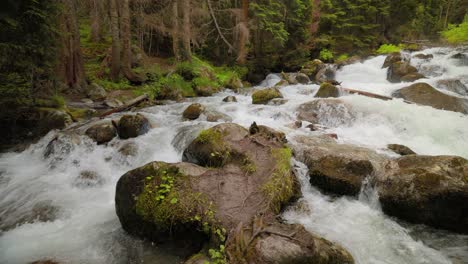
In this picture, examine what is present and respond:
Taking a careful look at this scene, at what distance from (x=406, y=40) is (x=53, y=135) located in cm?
3392

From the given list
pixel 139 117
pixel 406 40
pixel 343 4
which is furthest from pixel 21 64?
pixel 406 40

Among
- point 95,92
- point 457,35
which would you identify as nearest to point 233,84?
point 95,92

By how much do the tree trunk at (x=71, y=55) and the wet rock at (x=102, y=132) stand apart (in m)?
4.90

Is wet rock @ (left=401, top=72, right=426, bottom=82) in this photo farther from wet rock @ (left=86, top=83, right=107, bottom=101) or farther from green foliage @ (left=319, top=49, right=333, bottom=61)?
wet rock @ (left=86, top=83, right=107, bottom=101)

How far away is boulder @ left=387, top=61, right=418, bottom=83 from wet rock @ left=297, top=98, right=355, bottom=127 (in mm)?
8002

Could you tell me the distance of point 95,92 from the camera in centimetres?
1250

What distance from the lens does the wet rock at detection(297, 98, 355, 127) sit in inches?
379

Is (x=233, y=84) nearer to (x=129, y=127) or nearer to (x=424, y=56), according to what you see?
(x=129, y=127)

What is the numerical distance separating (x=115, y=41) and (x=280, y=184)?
1202 centimetres

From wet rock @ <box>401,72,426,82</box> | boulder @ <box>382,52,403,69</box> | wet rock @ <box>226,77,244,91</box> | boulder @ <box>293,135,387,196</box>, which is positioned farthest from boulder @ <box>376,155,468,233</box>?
boulder @ <box>382,52,403,69</box>

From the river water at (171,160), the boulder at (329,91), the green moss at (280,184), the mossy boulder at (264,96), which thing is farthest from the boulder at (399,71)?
the green moss at (280,184)

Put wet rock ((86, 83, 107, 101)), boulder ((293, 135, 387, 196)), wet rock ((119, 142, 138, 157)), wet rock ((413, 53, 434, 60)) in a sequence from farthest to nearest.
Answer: wet rock ((413, 53, 434, 60)), wet rock ((86, 83, 107, 101)), wet rock ((119, 142, 138, 157)), boulder ((293, 135, 387, 196))

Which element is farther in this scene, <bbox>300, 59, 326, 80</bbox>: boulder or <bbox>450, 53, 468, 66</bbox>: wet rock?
<bbox>300, 59, 326, 80</bbox>: boulder

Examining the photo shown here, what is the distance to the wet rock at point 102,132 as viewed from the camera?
7.95 meters
